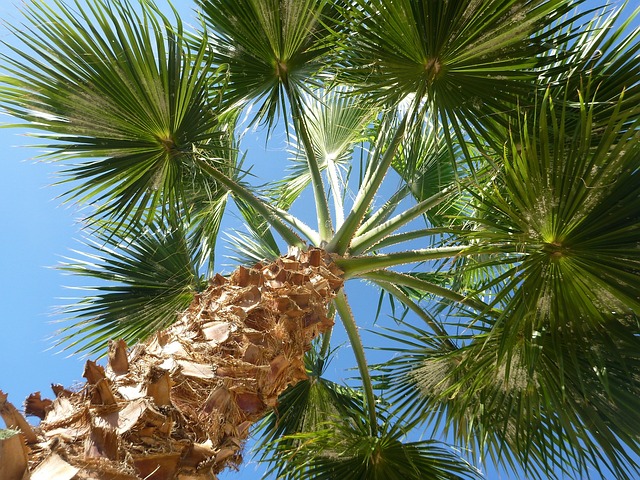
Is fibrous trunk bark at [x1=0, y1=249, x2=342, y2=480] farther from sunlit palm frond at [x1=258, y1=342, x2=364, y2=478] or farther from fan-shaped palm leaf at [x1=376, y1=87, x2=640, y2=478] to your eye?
sunlit palm frond at [x1=258, y1=342, x2=364, y2=478]

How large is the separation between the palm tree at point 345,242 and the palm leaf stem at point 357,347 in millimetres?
18

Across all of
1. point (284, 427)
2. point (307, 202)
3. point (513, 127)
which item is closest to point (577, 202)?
point (513, 127)

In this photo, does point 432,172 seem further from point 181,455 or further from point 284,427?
point 181,455

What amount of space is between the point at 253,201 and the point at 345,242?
2.41 ft

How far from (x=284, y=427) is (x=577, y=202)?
9.64 ft

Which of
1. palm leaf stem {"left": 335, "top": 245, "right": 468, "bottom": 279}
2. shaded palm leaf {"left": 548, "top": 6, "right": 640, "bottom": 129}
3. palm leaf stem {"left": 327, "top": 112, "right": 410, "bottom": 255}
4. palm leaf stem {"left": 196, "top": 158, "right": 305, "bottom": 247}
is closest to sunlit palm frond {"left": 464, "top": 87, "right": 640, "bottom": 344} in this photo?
shaded palm leaf {"left": 548, "top": 6, "right": 640, "bottom": 129}

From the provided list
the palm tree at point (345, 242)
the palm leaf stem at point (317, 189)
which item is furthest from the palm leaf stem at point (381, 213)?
the palm leaf stem at point (317, 189)

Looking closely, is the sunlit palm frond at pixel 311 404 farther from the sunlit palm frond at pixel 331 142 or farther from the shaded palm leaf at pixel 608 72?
the shaded palm leaf at pixel 608 72

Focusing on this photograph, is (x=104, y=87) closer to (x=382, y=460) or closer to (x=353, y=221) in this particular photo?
(x=353, y=221)

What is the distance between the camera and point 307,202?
844 centimetres

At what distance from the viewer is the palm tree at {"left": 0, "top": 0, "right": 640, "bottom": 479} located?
2.09 metres

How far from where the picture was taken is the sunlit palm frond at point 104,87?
3088 mm

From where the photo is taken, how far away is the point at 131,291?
14.0 ft

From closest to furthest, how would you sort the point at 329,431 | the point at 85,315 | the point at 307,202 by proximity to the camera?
the point at 329,431, the point at 85,315, the point at 307,202
